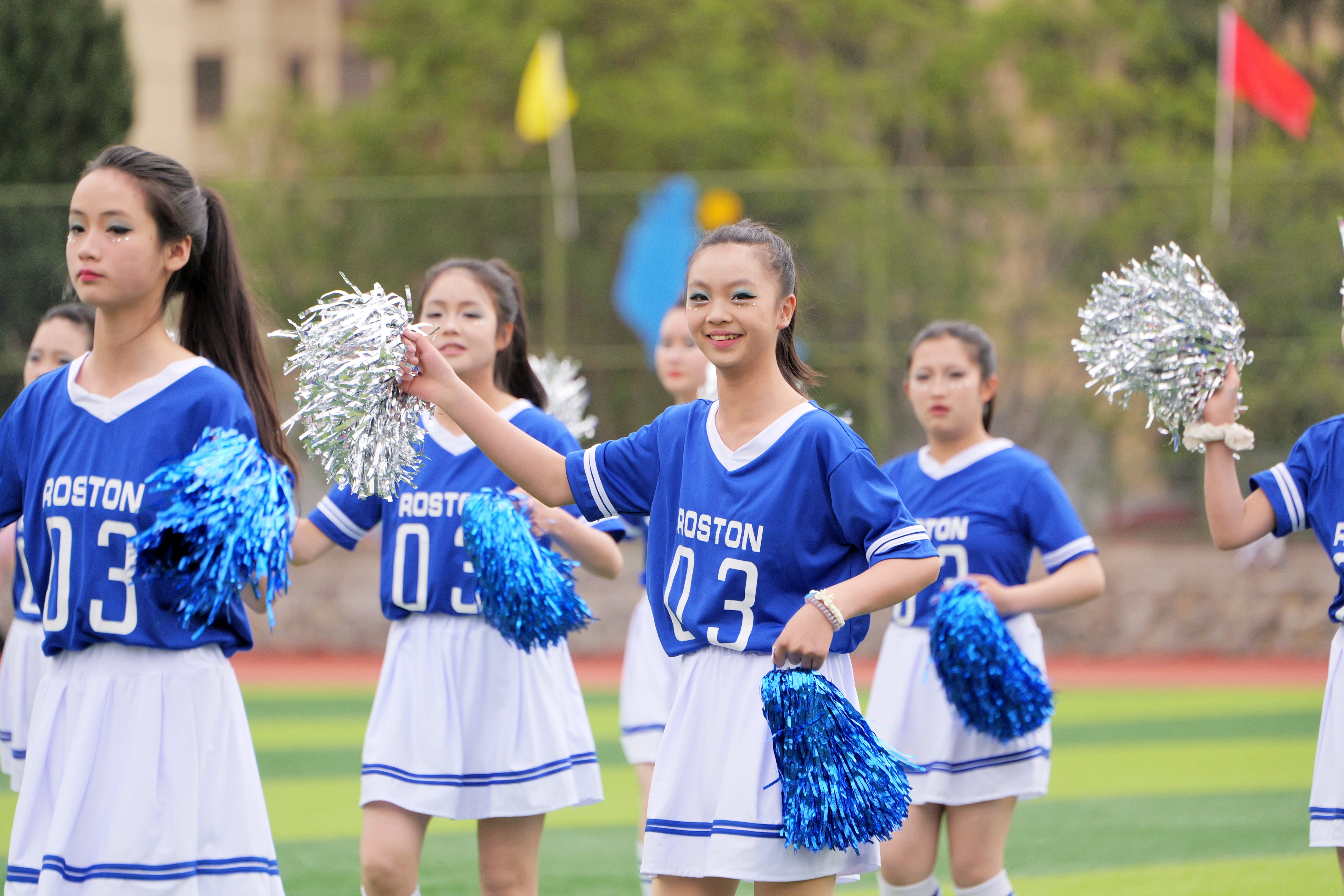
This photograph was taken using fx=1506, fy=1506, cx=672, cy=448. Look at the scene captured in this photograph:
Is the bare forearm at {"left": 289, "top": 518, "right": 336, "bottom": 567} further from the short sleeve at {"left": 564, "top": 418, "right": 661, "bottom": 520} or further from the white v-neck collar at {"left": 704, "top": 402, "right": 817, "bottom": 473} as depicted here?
the white v-neck collar at {"left": 704, "top": 402, "right": 817, "bottom": 473}

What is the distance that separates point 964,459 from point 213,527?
2619 mm

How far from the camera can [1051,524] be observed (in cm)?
456

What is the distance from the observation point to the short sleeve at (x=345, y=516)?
423cm

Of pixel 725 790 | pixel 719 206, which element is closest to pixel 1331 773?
pixel 725 790

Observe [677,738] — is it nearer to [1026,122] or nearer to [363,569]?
[363,569]

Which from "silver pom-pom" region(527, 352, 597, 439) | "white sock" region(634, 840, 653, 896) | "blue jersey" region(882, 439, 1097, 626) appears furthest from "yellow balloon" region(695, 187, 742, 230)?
"blue jersey" region(882, 439, 1097, 626)

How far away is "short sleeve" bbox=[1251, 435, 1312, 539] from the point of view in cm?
366

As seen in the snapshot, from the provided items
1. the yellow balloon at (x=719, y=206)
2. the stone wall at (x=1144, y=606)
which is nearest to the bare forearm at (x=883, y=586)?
the stone wall at (x=1144, y=606)

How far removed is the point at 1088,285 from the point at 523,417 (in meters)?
9.14

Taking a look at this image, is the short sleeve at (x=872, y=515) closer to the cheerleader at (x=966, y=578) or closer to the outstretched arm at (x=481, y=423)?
the outstretched arm at (x=481, y=423)

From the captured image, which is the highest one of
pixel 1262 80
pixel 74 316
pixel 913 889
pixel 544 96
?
pixel 544 96

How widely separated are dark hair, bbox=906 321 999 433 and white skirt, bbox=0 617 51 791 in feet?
9.44

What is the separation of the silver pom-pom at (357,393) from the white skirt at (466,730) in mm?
1134

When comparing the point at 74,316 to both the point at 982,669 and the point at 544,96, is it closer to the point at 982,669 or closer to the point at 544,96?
the point at 982,669
